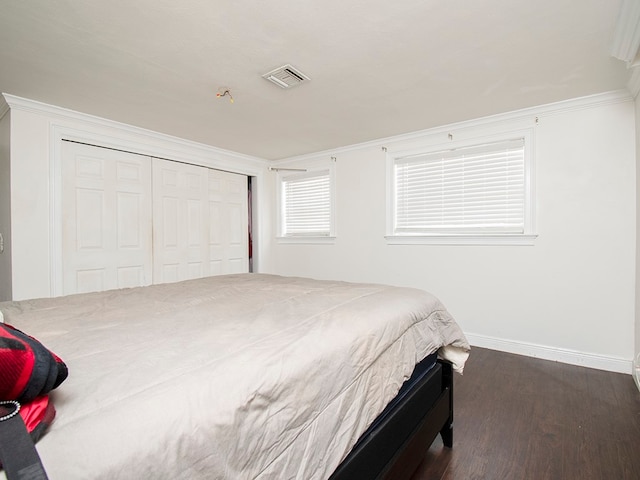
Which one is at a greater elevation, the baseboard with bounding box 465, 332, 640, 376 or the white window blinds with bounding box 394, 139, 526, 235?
the white window blinds with bounding box 394, 139, 526, 235

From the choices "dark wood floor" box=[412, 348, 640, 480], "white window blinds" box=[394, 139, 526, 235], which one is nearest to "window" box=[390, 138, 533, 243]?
"white window blinds" box=[394, 139, 526, 235]

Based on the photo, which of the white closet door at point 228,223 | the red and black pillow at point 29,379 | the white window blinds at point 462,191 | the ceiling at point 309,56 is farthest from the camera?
the white closet door at point 228,223

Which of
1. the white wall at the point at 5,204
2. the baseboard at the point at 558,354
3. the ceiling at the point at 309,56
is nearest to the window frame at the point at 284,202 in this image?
the ceiling at the point at 309,56

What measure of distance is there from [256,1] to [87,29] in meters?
1.00

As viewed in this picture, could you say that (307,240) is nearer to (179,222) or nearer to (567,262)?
(179,222)

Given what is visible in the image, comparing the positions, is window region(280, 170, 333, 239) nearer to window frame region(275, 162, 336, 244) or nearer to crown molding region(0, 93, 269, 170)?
window frame region(275, 162, 336, 244)

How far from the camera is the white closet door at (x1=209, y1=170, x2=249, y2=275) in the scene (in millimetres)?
4285

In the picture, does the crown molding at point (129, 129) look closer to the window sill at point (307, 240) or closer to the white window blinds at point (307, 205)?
the white window blinds at point (307, 205)

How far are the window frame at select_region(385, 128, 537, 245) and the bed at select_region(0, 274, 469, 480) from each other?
177cm

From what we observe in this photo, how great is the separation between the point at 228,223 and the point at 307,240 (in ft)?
3.72

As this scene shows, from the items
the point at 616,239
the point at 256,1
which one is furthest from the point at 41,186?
the point at 616,239

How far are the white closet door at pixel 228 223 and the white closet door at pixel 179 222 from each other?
130mm

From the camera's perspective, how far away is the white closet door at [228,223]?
4285 millimetres

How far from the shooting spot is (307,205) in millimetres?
4641
